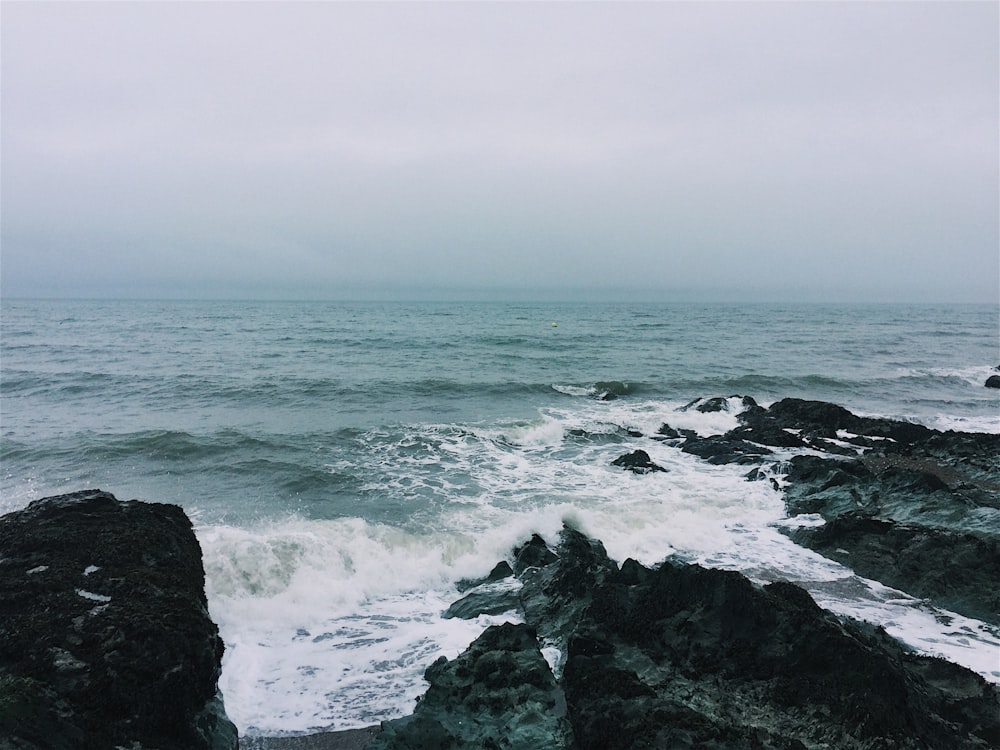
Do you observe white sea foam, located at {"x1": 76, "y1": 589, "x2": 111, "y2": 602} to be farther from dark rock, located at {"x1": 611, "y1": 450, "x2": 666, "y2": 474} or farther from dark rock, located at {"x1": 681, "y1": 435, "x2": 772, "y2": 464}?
dark rock, located at {"x1": 681, "y1": 435, "x2": 772, "y2": 464}

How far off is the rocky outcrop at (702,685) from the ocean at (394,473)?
1.32 meters

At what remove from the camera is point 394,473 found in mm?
17969

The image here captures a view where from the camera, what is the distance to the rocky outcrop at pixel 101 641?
483 cm

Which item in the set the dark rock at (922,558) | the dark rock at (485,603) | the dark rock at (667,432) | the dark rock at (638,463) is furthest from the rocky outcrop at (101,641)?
the dark rock at (667,432)

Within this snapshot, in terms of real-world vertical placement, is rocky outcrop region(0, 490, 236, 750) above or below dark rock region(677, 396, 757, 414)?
above

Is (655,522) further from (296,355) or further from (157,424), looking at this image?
(296,355)

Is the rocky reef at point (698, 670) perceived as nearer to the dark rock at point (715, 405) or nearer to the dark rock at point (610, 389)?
the dark rock at point (715, 405)

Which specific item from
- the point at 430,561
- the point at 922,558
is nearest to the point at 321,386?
the point at 430,561

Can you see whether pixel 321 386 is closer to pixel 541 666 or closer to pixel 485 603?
pixel 485 603

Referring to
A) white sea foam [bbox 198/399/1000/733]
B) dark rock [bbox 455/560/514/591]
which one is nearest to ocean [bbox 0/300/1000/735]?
white sea foam [bbox 198/399/1000/733]

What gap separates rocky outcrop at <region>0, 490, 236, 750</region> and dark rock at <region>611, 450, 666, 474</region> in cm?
1354

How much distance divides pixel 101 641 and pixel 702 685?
6500 millimetres

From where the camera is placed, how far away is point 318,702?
24.6 feet

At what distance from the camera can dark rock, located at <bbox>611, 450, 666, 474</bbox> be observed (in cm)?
1773
